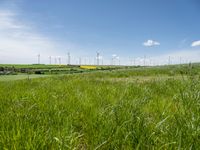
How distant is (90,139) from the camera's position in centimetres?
324

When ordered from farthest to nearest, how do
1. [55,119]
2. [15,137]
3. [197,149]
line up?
[55,119], [15,137], [197,149]

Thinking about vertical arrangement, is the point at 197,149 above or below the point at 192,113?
below

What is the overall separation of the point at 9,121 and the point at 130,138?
5.20ft

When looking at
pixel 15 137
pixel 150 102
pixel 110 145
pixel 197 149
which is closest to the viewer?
pixel 197 149

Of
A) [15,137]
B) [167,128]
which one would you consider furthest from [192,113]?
[15,137]

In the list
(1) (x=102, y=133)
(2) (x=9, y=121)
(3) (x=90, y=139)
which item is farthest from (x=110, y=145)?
(2) (x=9, y=121)

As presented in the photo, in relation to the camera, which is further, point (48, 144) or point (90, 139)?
point (90, 139)

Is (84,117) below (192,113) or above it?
below

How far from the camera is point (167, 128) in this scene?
3049 millimetres

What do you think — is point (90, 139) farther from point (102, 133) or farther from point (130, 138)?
point (130, 138)

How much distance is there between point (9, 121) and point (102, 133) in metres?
1.23

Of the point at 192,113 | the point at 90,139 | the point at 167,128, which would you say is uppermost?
the point at 192,113

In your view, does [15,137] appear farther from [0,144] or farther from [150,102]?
[150,102]

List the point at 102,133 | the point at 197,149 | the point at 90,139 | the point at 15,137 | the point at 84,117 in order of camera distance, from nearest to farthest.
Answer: the point at 197,149, the point at 15,137, the point at 102,133, the point at 90,139, the point at 84,117
